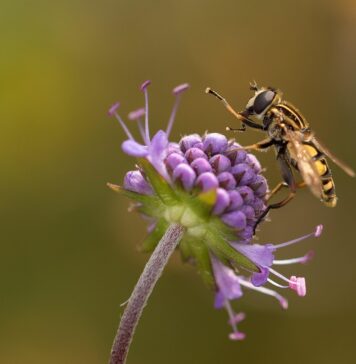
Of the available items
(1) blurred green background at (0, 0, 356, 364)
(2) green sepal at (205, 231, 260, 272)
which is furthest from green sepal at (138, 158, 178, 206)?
(1) blurred green background at (0, 0, 356, 364)

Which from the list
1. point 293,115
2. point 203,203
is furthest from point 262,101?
point 203,203

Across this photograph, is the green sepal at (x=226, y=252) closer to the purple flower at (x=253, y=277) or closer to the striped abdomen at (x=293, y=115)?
the purple flower at (x=253, y=277)

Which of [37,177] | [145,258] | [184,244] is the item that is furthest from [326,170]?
[37,177]

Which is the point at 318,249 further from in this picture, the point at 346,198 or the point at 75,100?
the point at 75,100

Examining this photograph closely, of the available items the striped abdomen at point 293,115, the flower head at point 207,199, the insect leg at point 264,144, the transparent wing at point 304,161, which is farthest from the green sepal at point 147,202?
the striped abdomen at point 293,115

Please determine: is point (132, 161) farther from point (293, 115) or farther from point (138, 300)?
point (138, 300)
